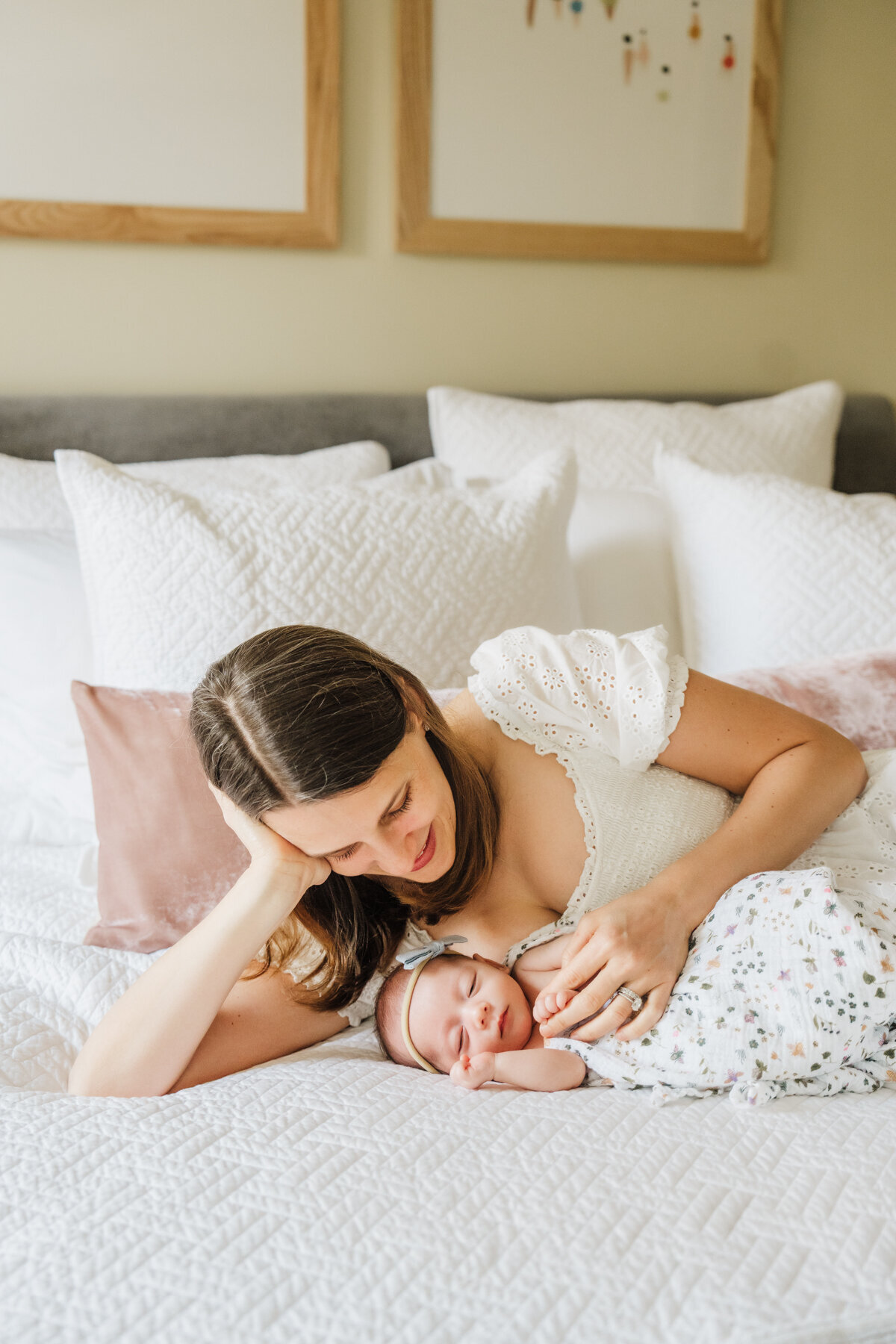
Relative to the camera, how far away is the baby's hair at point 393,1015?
1208mm

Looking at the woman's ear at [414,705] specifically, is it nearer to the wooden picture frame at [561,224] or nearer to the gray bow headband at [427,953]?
the gray bow headband at [427,953]

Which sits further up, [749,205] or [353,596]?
[749,205]

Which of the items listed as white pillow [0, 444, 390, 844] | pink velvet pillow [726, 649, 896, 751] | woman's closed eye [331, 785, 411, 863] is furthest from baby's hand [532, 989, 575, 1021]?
white pillow [0, 444, 390, 844]

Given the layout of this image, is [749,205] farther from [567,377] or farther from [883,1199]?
[883,1199]

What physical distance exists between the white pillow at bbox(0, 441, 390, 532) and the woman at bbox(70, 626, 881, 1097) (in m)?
0.80

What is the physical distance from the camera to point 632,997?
107cm

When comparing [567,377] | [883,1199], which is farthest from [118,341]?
[883,1199]

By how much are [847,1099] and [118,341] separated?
6.26ft

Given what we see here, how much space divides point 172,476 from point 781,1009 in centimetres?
137

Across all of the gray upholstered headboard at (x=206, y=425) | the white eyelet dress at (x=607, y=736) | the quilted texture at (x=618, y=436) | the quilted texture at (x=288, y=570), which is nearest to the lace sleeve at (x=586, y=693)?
the white eyelet dress at (x=607, y=736)

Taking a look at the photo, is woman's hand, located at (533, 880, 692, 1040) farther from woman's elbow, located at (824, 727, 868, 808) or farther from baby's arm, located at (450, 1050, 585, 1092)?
woman's elbow, located at (824, 727, 868, 808)

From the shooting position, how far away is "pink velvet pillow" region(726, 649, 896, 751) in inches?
59.6

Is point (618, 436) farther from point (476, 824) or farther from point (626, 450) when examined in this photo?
point (476, 824)

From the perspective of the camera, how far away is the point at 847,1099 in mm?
1019
